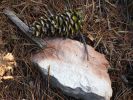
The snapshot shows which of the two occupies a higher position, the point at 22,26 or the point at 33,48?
the point at 22,26

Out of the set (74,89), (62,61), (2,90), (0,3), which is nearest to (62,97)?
(74,89)

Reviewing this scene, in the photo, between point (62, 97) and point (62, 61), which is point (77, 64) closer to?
point (62, 61)

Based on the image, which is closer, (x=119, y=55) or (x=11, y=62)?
(x=11, y=62)
